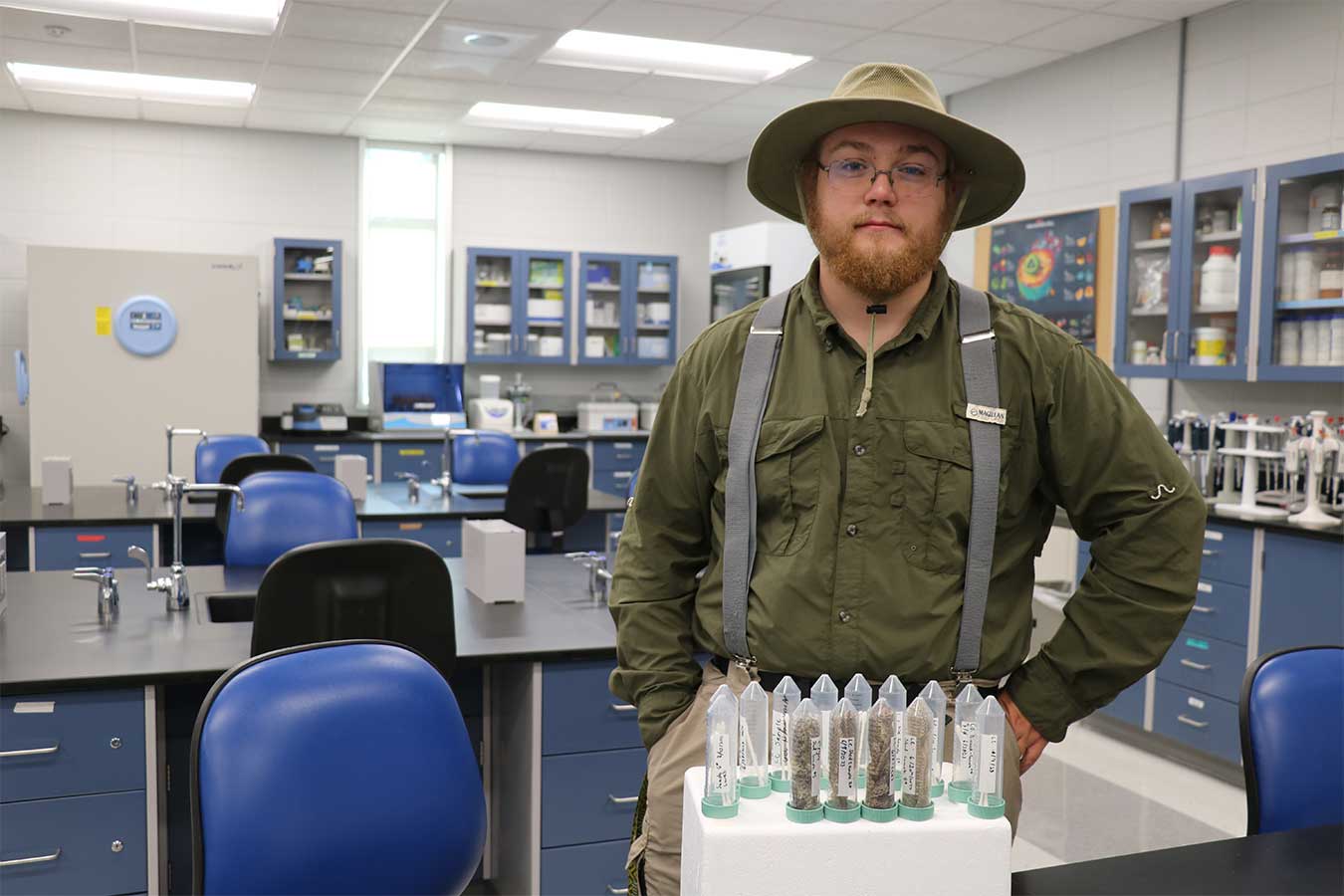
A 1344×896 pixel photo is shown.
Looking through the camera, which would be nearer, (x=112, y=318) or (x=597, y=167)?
(x=112, y=318)

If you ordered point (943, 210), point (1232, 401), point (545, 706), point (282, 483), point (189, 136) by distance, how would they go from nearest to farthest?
1. point (943, 210)
2. point (545, 706)
3. point (282, 483)
4. point (1232, 401)
5. point (189, 136)

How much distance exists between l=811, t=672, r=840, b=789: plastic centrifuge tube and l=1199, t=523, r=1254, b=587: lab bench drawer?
→ 3.33m

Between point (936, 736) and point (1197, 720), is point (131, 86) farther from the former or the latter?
point (936, 736)

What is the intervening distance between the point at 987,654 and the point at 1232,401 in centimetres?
397

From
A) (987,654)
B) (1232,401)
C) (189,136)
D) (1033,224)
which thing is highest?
(189,136)

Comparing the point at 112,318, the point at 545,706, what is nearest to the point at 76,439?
the point at 112,318

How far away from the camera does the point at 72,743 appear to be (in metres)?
2.48

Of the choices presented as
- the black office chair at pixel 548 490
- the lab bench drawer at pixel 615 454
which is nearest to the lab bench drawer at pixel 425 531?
the black office chair at pixel 548 490

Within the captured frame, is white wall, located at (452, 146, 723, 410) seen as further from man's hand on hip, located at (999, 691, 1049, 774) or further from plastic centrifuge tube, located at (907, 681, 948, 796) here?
plastic centrifuge tube, located at (907, 681, 948, 796)

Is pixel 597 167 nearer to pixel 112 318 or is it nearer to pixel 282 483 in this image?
pixel 112 318

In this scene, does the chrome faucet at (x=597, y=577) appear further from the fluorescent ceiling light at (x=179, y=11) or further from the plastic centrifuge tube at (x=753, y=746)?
the fluorescent ceiling light at (x=179, y=11)

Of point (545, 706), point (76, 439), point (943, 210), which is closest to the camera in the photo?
point (943, 210)

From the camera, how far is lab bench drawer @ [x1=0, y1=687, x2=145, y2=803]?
2438 mm

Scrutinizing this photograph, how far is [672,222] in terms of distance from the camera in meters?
9.18
